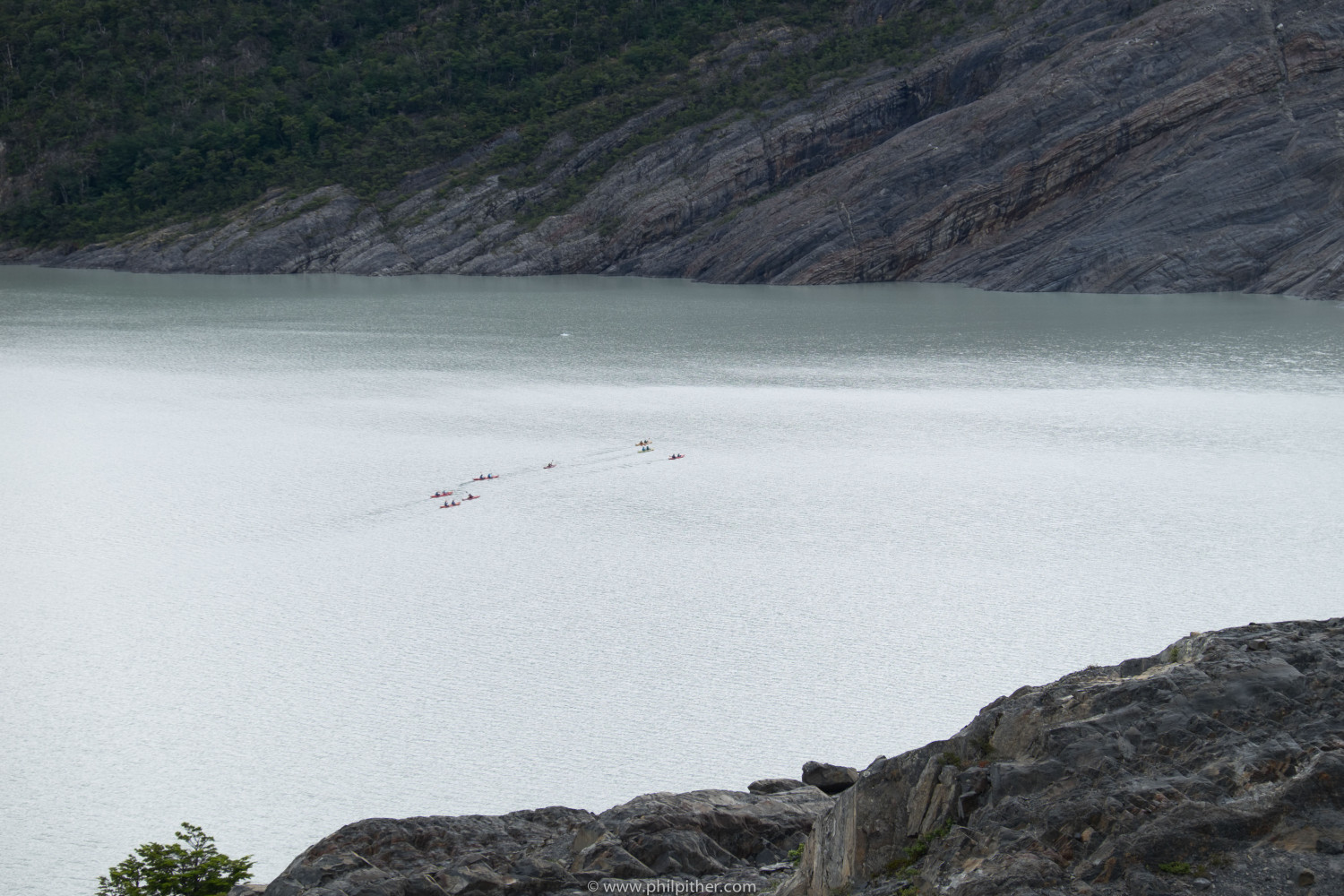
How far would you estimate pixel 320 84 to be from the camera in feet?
374

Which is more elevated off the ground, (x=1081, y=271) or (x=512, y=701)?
(x=1081, y=271)

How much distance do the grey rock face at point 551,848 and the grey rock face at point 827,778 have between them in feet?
3.14

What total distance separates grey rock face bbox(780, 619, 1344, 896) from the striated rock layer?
59978mm

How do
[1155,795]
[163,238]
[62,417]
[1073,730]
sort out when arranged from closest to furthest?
[1155,795]
[1073,730]
[62,417]
[163,238]

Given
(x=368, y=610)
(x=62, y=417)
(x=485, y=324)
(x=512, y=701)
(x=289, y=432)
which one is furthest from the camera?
(x=485, y=324)

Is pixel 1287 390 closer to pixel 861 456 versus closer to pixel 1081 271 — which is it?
pixel 861 456

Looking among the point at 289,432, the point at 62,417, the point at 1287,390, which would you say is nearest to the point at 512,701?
the point at 289,432

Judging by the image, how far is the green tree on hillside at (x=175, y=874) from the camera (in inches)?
511

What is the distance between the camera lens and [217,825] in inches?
616

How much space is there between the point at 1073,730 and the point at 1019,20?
85331mm

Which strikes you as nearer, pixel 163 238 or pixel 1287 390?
pixel 1287 390

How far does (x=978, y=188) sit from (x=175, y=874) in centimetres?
6947

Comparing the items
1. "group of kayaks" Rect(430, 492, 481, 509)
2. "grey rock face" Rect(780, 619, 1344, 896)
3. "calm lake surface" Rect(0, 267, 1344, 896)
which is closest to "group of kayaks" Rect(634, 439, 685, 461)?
"calm lake surface" Rect(0, 267, 1344, 896)

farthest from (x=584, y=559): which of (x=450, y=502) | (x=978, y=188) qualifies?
(x=978, y=188)
